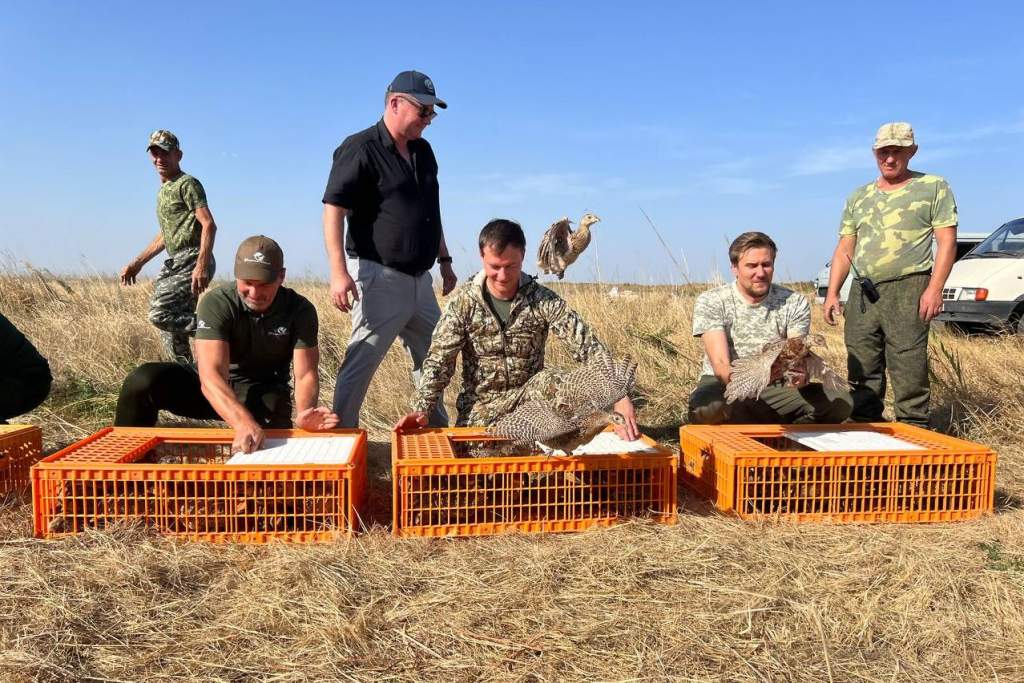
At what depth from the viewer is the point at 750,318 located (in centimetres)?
415

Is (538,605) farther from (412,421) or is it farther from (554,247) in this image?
(554,247)

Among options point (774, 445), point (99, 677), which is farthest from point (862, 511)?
point (99, 677)

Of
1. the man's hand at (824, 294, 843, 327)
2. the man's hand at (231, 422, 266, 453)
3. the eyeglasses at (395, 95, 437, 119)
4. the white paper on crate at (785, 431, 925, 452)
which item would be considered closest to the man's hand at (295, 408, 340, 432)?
the man's hand at (231, 422, 266, 453)

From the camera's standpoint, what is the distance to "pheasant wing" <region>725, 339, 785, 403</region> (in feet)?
11.5

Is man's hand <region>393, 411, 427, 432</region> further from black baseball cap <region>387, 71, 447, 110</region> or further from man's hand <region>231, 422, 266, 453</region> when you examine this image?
black baseball cap <region>387, 71, 447, 110</region>

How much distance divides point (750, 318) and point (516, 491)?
1818 mm

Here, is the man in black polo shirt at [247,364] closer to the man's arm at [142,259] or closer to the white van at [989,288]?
the man's arm at [142,259]

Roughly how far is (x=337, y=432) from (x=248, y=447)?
0.50 metres

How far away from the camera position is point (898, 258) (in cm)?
455

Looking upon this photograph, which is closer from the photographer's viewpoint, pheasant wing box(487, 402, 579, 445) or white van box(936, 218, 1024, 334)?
pheasant wing box(487, 402, 579, 445)

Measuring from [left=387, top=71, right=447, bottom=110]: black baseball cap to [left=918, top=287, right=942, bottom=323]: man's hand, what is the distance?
305 cm

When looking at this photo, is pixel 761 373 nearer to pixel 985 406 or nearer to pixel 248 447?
pixel 248 447

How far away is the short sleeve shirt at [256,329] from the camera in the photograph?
145 inches

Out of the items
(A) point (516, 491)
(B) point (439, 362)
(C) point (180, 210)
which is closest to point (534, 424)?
(A) point (516, 491)
